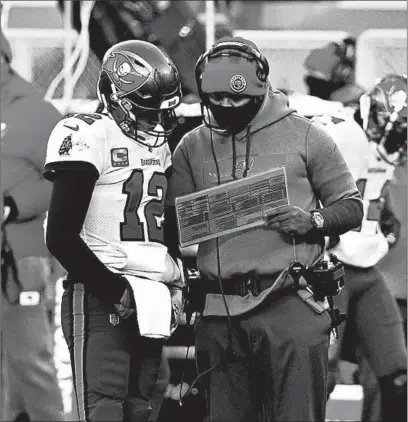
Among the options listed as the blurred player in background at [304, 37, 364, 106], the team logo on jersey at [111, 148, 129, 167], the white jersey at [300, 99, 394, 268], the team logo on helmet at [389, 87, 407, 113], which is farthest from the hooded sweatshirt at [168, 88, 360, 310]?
the blurred player in background at [304, 37, 364, 106]

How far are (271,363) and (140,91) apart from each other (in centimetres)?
100

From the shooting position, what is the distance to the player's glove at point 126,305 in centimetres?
376

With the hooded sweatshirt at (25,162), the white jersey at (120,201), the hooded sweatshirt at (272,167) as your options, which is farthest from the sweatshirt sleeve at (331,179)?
the hooded sweatshirt at (25,162)

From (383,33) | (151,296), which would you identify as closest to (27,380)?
(151,296)

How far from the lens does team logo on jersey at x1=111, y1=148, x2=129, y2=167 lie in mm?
3818

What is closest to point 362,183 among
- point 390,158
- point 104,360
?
point 390,158

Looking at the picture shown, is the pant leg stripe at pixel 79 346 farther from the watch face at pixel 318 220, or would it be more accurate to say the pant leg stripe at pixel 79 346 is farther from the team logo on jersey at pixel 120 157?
the watch face at pixel 318 220

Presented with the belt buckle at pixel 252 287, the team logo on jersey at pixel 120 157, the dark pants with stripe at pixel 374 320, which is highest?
the team logo on jersey at pixel 120 157

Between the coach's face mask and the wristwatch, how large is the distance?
1.29ft

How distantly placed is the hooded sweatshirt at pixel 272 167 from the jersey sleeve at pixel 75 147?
399mm

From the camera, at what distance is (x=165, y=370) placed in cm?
417

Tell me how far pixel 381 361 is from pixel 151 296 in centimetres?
191

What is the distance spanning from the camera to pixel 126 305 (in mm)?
3766

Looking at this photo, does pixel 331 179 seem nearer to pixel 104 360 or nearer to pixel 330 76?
pixel 104 360
